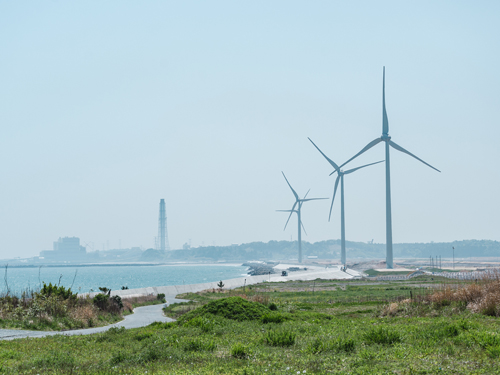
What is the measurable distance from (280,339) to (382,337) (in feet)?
10.5

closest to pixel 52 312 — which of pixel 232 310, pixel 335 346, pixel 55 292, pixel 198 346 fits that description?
pixel 55 292

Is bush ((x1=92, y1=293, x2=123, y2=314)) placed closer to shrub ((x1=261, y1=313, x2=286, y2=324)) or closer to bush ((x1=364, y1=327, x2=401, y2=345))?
shrub ((x1=261, y1=313, x2=286, y2=324))

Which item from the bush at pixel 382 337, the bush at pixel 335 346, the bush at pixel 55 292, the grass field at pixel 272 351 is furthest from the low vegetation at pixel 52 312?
the bush at pixel 382 337

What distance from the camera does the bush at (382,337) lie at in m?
14.2

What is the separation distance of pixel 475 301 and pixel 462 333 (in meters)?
7.75

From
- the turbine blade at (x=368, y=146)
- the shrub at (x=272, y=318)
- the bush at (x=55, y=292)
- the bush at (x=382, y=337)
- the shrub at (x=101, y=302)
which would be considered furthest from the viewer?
the turbine blade at (x=368, y=146)

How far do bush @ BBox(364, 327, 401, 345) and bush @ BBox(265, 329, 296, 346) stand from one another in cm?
236

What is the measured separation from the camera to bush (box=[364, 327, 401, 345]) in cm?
1418

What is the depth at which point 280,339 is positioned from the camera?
14.9m

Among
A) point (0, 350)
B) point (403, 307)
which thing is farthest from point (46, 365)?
point (403, 307)

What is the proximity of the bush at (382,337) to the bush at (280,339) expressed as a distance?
93.1 inches

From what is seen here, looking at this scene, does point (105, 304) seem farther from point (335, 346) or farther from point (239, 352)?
point (335, 346)

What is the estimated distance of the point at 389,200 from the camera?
107188 mm

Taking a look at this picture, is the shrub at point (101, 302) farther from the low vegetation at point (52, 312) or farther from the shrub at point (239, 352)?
the shrub at point (239, 352)
